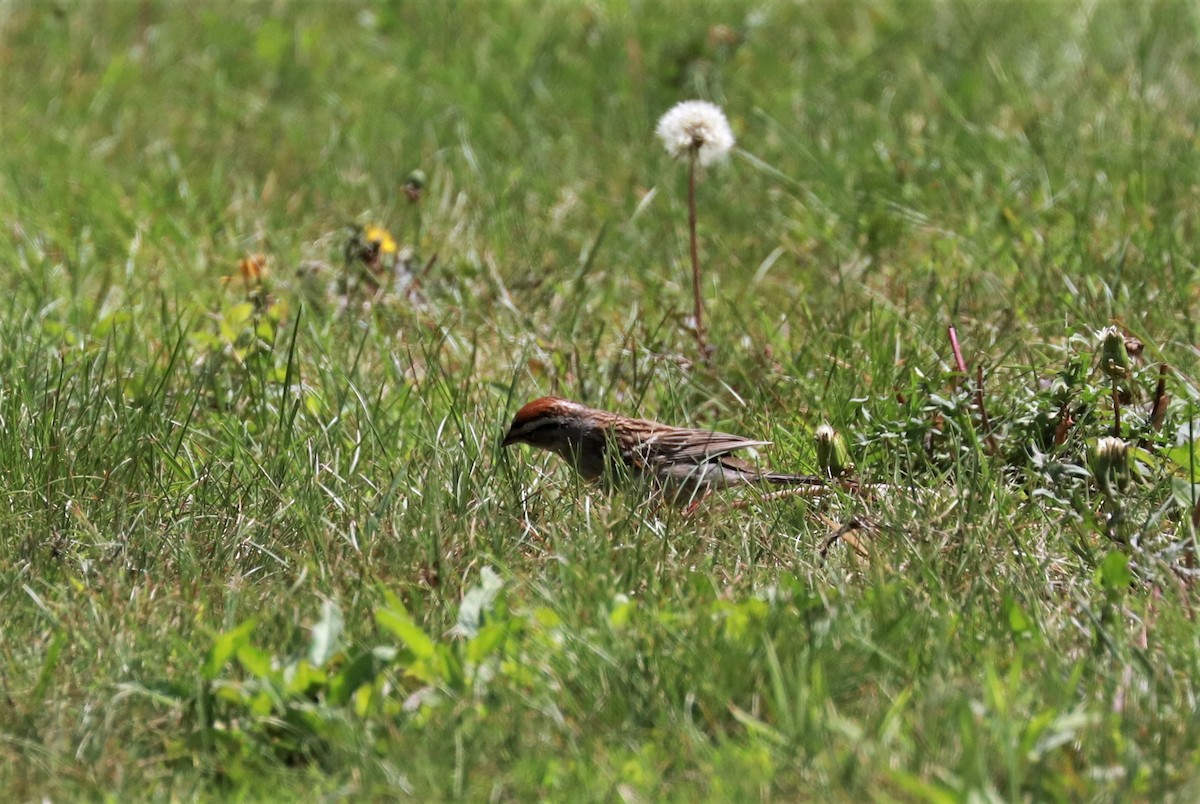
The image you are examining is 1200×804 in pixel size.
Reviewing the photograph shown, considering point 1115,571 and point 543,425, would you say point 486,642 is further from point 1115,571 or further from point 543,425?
point 543,425

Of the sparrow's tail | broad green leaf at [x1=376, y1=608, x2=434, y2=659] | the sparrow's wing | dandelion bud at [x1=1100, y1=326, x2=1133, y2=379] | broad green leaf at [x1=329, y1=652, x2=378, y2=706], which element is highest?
dandelion bud at [x1=1100, y1=326, x2=1133, y2=379]

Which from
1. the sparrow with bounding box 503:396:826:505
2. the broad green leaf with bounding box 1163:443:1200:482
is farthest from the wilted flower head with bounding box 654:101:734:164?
the broad green leaf with bounding box 1163:443:1200:482

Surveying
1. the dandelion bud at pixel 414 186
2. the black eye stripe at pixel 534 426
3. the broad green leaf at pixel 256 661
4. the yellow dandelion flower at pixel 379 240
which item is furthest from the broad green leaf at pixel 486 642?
the dandelion bud at pixel 414 186

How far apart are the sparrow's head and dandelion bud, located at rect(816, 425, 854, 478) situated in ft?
2.82

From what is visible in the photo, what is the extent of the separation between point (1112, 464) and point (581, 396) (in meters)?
2.13

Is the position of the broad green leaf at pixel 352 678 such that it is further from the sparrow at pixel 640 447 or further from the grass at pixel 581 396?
the sparrow at pixel 640 447

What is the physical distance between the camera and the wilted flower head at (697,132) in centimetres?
617

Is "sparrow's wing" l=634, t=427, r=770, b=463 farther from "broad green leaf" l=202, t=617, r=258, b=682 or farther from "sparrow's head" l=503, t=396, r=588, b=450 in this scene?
"broad green leaf" l=202, t=617, r=258, b=682

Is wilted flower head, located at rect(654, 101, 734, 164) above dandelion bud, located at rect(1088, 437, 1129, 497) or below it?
above

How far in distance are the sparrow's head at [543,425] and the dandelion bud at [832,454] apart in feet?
2.82

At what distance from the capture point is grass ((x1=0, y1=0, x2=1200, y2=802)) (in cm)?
347

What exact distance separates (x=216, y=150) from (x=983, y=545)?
Answer: 558 cm

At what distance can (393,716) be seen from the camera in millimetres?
3531

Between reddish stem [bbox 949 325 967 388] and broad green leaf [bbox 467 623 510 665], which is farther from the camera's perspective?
reddish stem [bbox 949 325 967 388]
